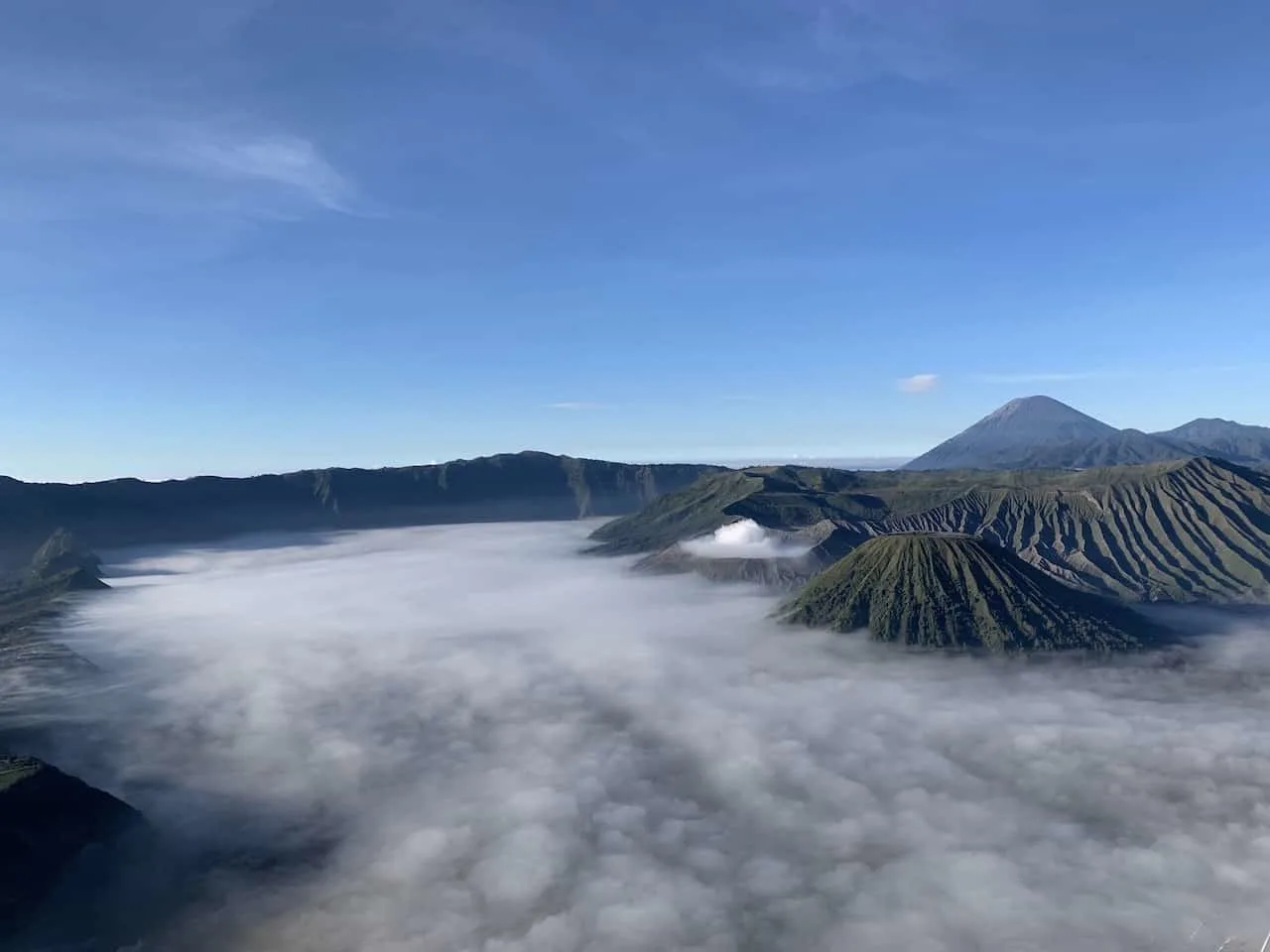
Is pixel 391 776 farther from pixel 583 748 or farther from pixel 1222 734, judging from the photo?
pixel 1222 734

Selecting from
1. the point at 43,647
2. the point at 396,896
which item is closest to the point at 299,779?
the point at 396,896

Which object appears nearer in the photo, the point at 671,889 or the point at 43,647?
the point at 671,889

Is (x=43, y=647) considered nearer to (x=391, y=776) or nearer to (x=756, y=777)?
(x=391, y=776)

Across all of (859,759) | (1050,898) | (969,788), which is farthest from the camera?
(859,759)

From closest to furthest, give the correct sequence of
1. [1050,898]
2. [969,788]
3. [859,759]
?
1. [1050,898]
2. [969,788]
3. [859,759]

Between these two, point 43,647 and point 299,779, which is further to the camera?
point 43,647

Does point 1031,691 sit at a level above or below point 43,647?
below

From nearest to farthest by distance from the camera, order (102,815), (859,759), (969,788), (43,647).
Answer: (102,815), (969,788), (859,759), (43,647)

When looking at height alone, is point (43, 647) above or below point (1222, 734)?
above

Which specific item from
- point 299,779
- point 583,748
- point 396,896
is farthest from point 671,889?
point 299,779
